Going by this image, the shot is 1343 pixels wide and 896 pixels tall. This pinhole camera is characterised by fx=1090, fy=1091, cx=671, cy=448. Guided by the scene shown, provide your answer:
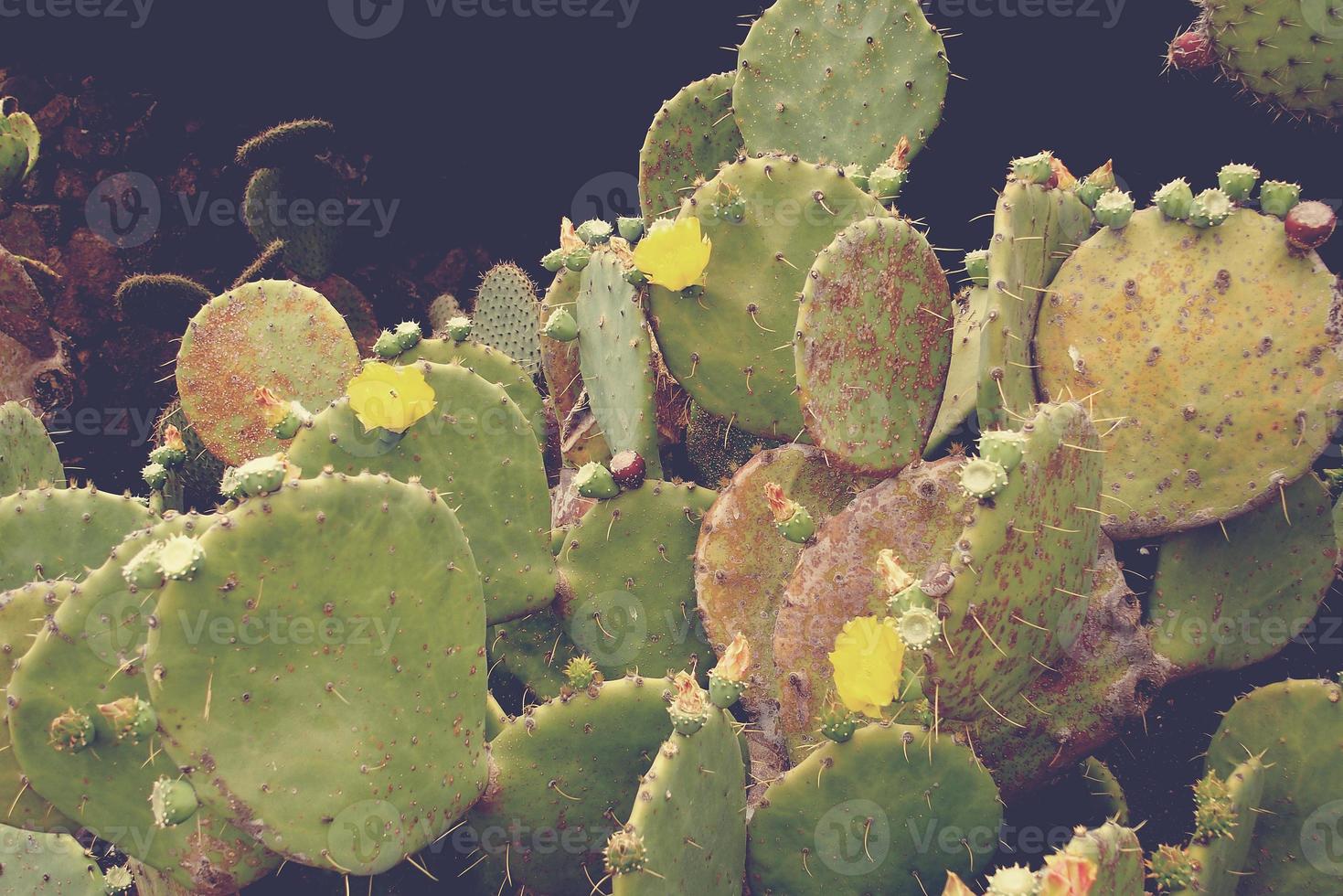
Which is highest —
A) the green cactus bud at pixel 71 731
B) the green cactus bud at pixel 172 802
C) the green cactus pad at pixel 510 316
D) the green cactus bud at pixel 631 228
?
the green cactus bud at pixel 631 228

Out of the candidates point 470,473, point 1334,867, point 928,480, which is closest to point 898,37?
point 928,480

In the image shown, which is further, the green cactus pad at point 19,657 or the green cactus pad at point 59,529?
the green cactus pad at point 59,529

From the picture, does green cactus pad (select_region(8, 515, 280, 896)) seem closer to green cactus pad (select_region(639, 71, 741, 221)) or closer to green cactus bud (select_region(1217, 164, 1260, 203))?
green cactus pad (select_region(639, 71, 741, 221))

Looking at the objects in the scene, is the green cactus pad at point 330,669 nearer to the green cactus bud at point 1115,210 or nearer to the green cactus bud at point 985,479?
the green cactus bud at point 985,479

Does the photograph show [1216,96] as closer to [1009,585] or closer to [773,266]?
[773,266]

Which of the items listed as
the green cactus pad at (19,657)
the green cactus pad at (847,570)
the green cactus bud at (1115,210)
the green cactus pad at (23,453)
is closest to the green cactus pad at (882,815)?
the green cactus pad at (847,570)

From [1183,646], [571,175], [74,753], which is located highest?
[571,175]
